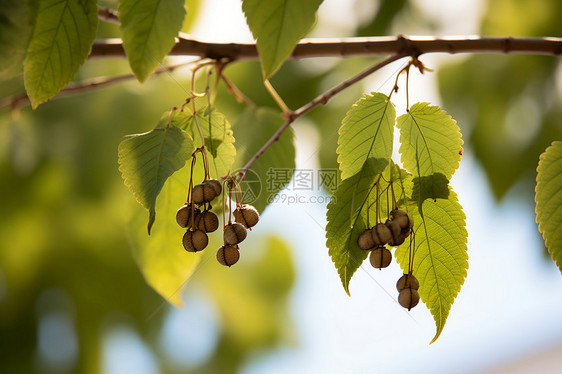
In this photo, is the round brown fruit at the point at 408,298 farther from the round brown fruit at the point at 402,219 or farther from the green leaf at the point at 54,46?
the green leaf at the point at 54,46

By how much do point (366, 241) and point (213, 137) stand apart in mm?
121

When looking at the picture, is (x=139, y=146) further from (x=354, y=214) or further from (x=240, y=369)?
(x=240, y=369)

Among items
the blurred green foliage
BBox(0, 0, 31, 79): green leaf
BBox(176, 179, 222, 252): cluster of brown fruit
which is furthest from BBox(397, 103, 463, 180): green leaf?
the blurred green foliage

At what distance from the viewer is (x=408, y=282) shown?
0.98 ft

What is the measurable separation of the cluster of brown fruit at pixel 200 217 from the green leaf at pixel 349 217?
6 cm

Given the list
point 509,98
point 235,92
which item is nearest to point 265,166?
point 235,92

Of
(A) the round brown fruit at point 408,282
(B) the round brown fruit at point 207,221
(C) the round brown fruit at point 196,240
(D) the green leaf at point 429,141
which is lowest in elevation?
(C) the round brown fruit at point 196,240

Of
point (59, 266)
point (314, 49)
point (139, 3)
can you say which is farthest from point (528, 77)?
A: point (59, 266)

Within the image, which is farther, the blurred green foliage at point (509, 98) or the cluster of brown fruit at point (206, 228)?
the blurred green foliage at point (509, 98)

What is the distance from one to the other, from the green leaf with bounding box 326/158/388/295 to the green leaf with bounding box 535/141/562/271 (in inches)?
3.4

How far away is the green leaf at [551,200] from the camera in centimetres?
29

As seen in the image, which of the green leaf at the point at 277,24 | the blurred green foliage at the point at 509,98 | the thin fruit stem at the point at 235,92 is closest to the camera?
the green leaf at the point at 277,24

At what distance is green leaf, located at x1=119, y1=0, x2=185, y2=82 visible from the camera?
10.8 inches

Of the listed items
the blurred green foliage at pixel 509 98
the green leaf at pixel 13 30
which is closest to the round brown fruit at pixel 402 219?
the green leaf at pixel 13 30
